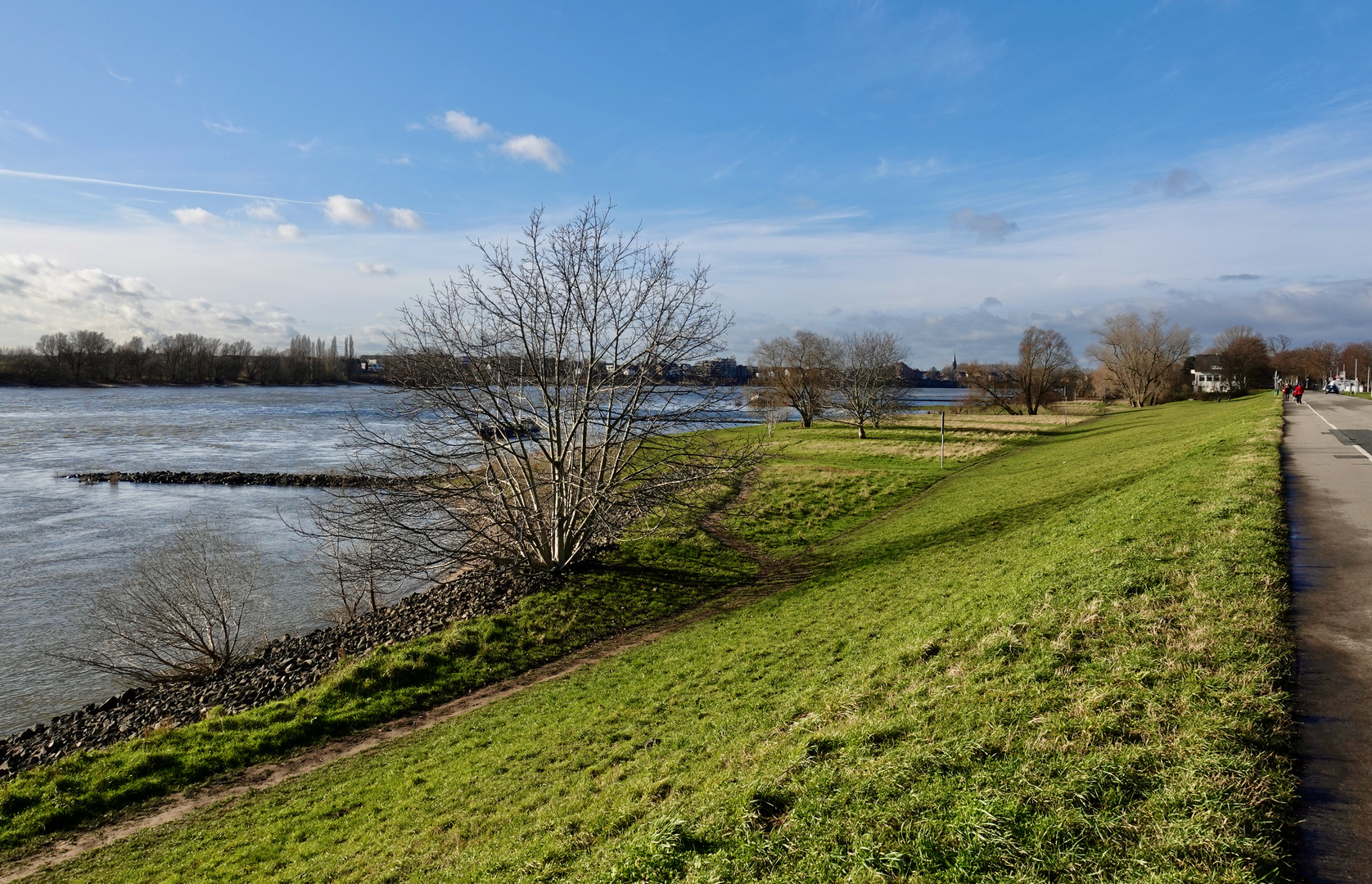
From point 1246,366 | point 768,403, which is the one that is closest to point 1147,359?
point 1246,366

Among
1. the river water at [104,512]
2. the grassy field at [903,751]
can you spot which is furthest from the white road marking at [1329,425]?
the river water at [104,512]

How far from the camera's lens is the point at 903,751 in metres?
5.90

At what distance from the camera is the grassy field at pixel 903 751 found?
15.2 ft

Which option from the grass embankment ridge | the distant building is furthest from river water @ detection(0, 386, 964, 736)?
the distant building

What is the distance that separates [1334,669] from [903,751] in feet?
13.7

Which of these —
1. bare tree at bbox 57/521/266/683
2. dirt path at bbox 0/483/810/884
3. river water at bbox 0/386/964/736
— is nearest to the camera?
dirt path at bbox 0/483/810/884

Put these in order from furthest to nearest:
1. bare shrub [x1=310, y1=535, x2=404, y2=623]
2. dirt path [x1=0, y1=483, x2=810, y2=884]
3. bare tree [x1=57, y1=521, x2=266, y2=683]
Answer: bare shrub [x1=310, y1=535, x2=404, y2=623], bare tree [x1=57, y1=521, x2=266, y2=683], dirt path [x1=0, y1=483, x2=810, y2=884]

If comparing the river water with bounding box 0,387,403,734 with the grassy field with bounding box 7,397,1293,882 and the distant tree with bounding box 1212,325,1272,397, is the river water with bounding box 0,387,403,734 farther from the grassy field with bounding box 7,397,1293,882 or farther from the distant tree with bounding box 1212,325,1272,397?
the distant tree with bounding box 1212,325,1272,397

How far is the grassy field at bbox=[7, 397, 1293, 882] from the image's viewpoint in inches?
182

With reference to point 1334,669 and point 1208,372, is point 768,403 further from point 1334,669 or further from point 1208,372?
point 1208,372

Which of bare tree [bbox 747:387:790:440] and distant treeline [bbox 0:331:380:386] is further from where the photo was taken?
distant treeline [bbox 0:331:380:386]

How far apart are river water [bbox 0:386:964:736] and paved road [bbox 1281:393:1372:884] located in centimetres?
1157

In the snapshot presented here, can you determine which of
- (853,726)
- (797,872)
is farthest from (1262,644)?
(797,872)

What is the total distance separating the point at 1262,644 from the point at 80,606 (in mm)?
26581
